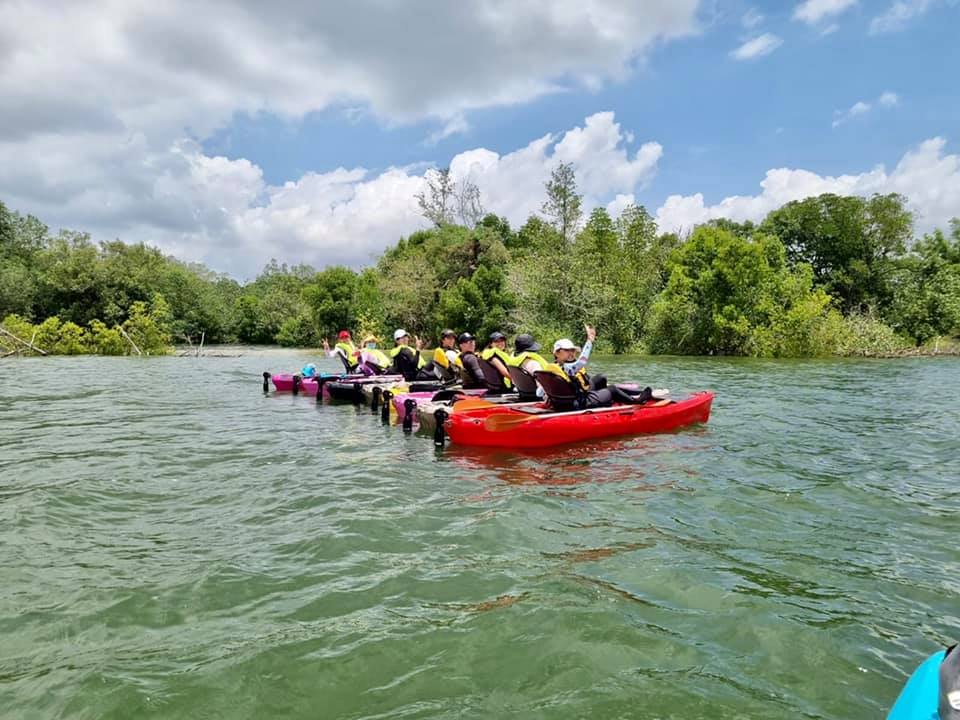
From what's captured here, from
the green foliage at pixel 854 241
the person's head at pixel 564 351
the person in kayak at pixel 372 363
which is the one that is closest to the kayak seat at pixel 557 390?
the person's head at pixel 564 351

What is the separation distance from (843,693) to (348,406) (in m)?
11.5

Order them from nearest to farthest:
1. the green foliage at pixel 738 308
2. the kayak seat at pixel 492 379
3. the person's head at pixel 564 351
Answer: the person's head at pixel 564 351 → the kayak seat at pixel 492 379 → the green foliage at pixel 738 308

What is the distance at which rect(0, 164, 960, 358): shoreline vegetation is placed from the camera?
3112 cm

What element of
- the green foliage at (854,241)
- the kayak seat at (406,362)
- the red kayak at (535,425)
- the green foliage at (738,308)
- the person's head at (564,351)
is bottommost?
the red kayak at (535,425)

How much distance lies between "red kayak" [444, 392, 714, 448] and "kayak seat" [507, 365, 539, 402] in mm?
440

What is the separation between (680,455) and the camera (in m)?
8.09

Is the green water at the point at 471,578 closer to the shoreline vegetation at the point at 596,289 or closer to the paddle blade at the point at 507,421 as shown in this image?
the paddle blade at the point at 507,421

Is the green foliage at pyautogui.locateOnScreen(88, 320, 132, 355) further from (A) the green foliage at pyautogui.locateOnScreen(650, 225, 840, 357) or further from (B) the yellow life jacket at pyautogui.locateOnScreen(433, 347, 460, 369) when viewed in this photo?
(A) the green foliage at pyautogui.locateOnScreen(650, 225, 840, 357)

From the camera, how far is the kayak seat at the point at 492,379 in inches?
411

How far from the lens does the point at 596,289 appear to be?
3541 centimetres

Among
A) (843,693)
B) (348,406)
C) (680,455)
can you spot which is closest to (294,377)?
(348,406)

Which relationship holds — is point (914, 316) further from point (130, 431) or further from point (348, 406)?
point (130, 431)

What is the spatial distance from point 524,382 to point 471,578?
5319 mm

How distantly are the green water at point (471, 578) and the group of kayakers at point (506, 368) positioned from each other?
92cm
